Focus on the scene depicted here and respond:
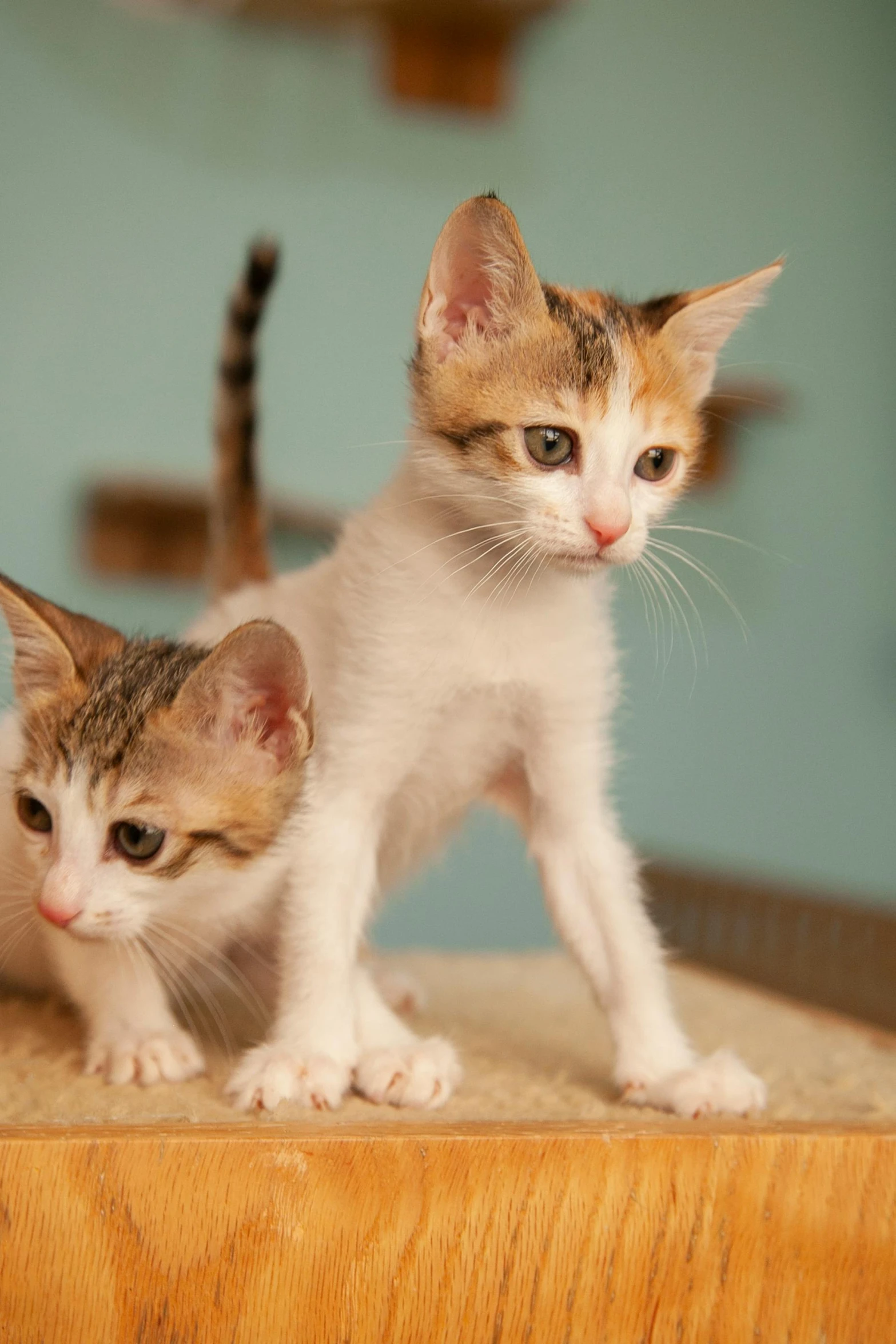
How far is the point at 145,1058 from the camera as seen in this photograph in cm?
86

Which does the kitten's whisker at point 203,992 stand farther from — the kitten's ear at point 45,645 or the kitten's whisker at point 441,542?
the kitten's whisker at point 441,542

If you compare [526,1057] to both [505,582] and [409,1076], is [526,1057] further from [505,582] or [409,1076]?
[505,582]

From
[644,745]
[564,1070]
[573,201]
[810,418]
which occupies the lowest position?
[644,745]

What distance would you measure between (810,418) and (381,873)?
202 centimetres

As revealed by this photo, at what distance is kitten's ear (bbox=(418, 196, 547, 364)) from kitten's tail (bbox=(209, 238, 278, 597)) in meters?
0.39

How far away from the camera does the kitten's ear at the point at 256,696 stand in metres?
0.83

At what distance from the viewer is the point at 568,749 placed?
38.1 inches

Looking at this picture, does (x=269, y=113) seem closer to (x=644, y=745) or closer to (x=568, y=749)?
(x=644, y=745)

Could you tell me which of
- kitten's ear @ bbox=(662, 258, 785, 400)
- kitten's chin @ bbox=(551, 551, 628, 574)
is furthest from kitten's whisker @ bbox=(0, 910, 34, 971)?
kitten's ear @ bbox=(662, 258, 785, 400)

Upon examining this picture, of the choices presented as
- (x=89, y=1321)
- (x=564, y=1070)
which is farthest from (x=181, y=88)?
(x=89, y=1321)

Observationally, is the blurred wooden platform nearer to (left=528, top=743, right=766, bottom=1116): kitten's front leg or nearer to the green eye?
(left=528, top=743, right=766, bottom=1116): kitten's front leg

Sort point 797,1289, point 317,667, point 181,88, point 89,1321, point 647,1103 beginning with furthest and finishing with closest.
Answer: point 181,88, point 317,667, point 647,1103, point 797,1289, point 89,1321

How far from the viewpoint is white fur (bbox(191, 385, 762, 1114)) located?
84 centimetres

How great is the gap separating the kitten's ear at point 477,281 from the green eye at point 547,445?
0.29 feet
